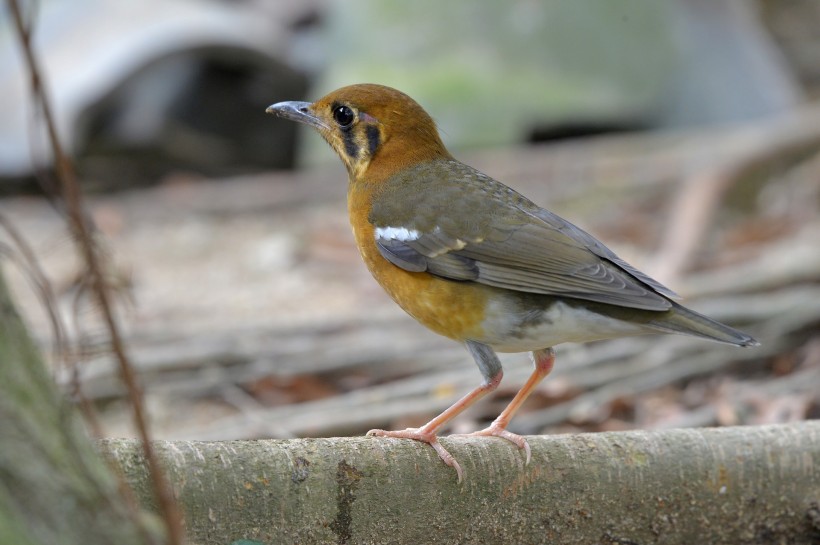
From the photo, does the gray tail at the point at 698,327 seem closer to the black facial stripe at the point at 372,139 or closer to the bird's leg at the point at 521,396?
the bird's leg at the point at 521,396

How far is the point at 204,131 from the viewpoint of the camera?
11.2 m

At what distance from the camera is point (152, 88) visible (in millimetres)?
10805

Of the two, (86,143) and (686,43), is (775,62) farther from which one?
(86,143)

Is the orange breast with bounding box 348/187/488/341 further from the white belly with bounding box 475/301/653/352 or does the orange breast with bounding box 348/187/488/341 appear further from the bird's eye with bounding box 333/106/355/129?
the bird's eye with bounding box 333/106/355/129

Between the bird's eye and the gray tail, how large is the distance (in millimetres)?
1350

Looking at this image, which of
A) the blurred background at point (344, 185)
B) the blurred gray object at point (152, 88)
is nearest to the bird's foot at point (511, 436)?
the blurred background at point (344, 185)

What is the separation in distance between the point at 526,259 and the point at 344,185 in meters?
6.21

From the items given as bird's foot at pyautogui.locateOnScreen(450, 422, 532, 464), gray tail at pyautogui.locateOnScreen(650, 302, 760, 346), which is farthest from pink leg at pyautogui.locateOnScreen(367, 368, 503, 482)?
gray tail at pyautogui.locateOnScreen(650, 302, 760, 346)

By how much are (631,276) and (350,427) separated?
5.37 feet

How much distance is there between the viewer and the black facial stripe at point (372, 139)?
3973 mm

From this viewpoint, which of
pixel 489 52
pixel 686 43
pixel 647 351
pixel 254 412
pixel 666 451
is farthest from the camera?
pixel 686 43

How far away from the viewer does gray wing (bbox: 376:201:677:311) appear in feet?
11.4

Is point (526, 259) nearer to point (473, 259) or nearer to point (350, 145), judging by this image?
point (473, 259)

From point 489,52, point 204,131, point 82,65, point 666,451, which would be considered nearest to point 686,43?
point 489,52
